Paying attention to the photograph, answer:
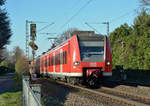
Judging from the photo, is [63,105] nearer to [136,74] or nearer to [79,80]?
[79,80]

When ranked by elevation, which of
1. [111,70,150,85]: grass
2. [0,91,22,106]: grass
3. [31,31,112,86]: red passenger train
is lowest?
[0,91,22,106]: grass

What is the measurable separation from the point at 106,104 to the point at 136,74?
18.0 meters

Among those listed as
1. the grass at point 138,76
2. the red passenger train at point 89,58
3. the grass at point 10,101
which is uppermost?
the red passenger train at point 89,58

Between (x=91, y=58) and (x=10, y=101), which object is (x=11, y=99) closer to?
(x=10, y=101)

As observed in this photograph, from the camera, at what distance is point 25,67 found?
99.9 feet

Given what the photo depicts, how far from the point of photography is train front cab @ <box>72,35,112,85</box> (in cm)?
1453

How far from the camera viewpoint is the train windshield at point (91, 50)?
576 inches

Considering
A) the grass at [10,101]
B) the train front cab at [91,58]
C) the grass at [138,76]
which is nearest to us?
the grass at [10,101]

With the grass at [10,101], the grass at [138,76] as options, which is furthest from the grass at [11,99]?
the grass at [138,76]

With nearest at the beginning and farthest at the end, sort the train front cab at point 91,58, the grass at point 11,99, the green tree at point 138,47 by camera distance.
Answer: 1. the grass at point 11,99
2. the train front cab at point 91,58
3. the green tree at point 138,47

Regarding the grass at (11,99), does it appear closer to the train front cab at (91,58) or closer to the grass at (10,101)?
the grass at (10,101)

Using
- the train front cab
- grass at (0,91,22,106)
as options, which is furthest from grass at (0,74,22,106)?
the train front cab

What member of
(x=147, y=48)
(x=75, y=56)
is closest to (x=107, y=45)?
(x=75, y=56)

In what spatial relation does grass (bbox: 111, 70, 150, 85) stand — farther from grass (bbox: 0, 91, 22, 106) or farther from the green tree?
grass (bbox: 0, 91, 22, 106)
